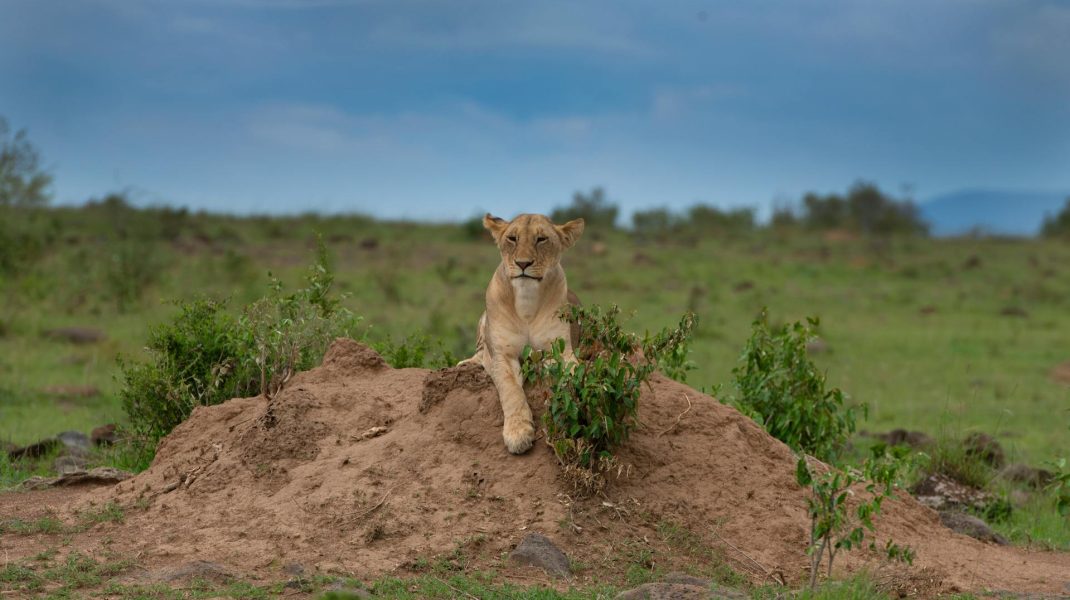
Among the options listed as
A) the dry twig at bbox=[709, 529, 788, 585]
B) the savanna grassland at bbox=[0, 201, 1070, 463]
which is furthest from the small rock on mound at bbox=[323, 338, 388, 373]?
the dry twig at bbox=[709, 529, 788, 585]

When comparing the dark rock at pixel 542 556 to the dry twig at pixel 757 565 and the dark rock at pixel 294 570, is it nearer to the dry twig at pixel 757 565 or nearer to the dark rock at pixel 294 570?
the dry twig at pixel 757 565

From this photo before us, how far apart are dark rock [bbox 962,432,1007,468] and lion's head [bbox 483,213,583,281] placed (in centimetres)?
530

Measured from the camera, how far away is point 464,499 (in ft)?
21.6

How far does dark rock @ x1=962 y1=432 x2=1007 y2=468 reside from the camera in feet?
34.0

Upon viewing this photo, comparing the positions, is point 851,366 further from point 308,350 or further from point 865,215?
point 865,215

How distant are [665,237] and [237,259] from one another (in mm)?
14156

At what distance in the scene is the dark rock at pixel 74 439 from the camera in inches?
394

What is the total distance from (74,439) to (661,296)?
15.2m

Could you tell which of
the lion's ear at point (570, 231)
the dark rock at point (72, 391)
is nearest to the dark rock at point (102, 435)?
the dark rock at point (72, 391)

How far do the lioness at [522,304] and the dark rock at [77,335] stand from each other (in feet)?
38.7

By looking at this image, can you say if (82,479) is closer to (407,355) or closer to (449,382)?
(407,355)

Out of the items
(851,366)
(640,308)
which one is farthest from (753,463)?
(640,308)

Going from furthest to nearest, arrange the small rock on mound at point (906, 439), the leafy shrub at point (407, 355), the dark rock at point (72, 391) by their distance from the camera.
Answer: the dark rock at point (72, 391), the small rock on mound at point (906, 439), the leafy shrub at point (407, 355)

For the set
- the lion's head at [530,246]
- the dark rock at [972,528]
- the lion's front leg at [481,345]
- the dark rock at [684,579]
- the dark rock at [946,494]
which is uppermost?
the lion's head at [530,246]
